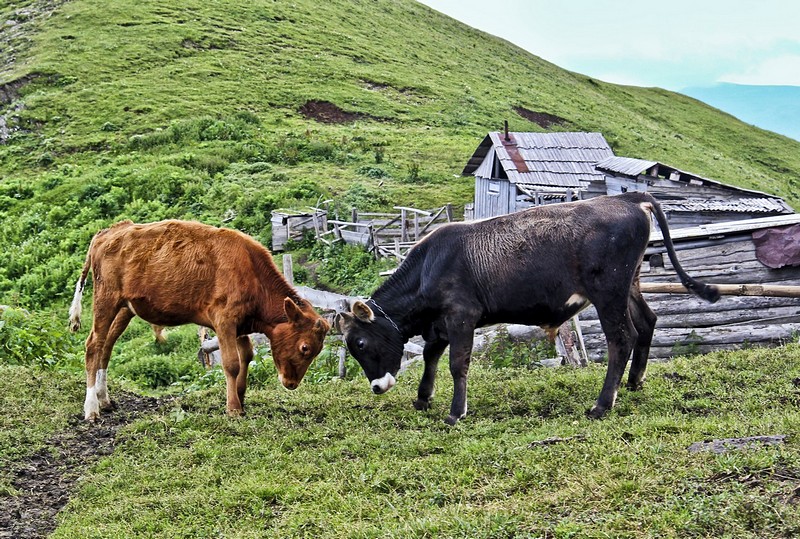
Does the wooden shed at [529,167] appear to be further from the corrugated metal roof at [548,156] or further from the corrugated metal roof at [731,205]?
the corrugated metal roof at [731,205]

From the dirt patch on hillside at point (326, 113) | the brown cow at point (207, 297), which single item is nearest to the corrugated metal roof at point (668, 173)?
the brown cow at point (207, 297)

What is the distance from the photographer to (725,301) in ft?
38.7

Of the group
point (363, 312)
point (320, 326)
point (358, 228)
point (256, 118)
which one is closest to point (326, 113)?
point (256, 118)

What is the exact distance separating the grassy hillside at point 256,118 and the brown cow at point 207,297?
14096mm

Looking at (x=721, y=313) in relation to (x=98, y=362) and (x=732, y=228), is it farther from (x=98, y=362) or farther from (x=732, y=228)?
(x=98, y=362)

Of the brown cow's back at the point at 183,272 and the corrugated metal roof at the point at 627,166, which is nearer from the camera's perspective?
the brown cow's back at the point at 183,272

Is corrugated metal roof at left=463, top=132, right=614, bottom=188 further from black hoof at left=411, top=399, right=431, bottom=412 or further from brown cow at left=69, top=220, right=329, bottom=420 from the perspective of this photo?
black hoof at left=411, top=399, right=431, bottom=412

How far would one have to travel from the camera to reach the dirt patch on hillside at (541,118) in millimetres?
52256

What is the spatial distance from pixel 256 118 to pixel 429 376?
119 feet

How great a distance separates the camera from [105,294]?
970cm

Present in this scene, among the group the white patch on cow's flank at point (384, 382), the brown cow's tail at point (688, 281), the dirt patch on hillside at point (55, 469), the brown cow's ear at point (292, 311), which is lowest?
the dirt patch on hillside at point (55, 469)

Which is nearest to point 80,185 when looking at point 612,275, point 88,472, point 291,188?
point 291,188

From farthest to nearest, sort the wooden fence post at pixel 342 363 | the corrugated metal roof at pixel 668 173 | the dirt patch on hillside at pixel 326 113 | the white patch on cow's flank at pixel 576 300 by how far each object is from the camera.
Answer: the dirt patch on hillside at pixel 326 113 → the corrugated metal roof at pixel 668 173 → the wooden fence post at pixel 342 363 → the white patch on cow's flank at pixel 576 300

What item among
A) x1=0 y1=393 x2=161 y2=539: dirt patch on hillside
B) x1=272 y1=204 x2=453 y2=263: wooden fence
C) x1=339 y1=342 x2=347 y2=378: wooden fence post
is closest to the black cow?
x1=0 y1=393 x2=161 y2=539: dirt patch on hillside
